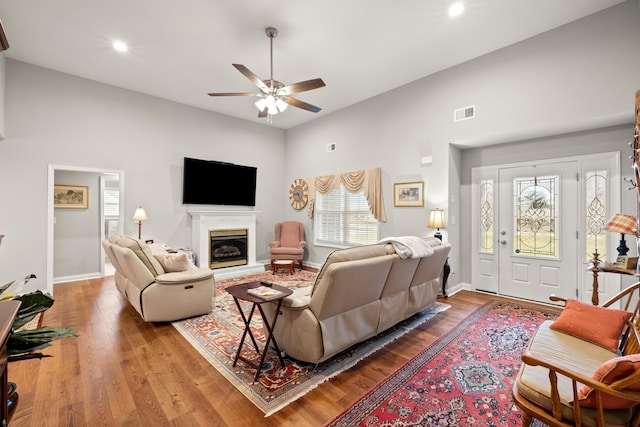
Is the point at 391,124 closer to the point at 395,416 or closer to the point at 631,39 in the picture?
the point at 631,39

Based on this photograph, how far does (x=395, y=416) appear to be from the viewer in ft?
6.37

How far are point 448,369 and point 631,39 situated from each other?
4158mm

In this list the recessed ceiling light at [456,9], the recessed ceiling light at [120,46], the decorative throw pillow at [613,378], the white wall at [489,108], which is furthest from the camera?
the recessed ceiling light at [120,46]

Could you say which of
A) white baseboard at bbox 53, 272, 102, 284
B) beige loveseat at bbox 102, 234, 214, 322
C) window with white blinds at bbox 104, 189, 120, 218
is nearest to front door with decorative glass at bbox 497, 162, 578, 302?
beige loveseat at bbox 102, 234, 214, 322

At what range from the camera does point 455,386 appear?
2271mm

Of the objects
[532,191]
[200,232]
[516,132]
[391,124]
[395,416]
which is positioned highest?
[391,124]

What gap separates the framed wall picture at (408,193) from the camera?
506 cm

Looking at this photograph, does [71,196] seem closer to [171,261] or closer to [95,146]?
[95,146]

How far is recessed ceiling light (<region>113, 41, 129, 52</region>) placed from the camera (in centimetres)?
400

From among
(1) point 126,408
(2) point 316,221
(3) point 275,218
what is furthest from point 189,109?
(1) point 126,408

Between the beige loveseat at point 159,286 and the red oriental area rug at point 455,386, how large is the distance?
242cm

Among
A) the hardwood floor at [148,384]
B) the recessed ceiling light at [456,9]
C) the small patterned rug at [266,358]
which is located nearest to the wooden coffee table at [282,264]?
the small patterned rug at [266,358]

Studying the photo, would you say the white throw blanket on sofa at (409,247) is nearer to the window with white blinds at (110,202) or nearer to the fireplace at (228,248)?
the fireplace at (228,248)

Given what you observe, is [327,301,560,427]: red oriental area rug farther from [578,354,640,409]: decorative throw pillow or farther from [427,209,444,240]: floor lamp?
[427,209,444,240]: floor lamp
